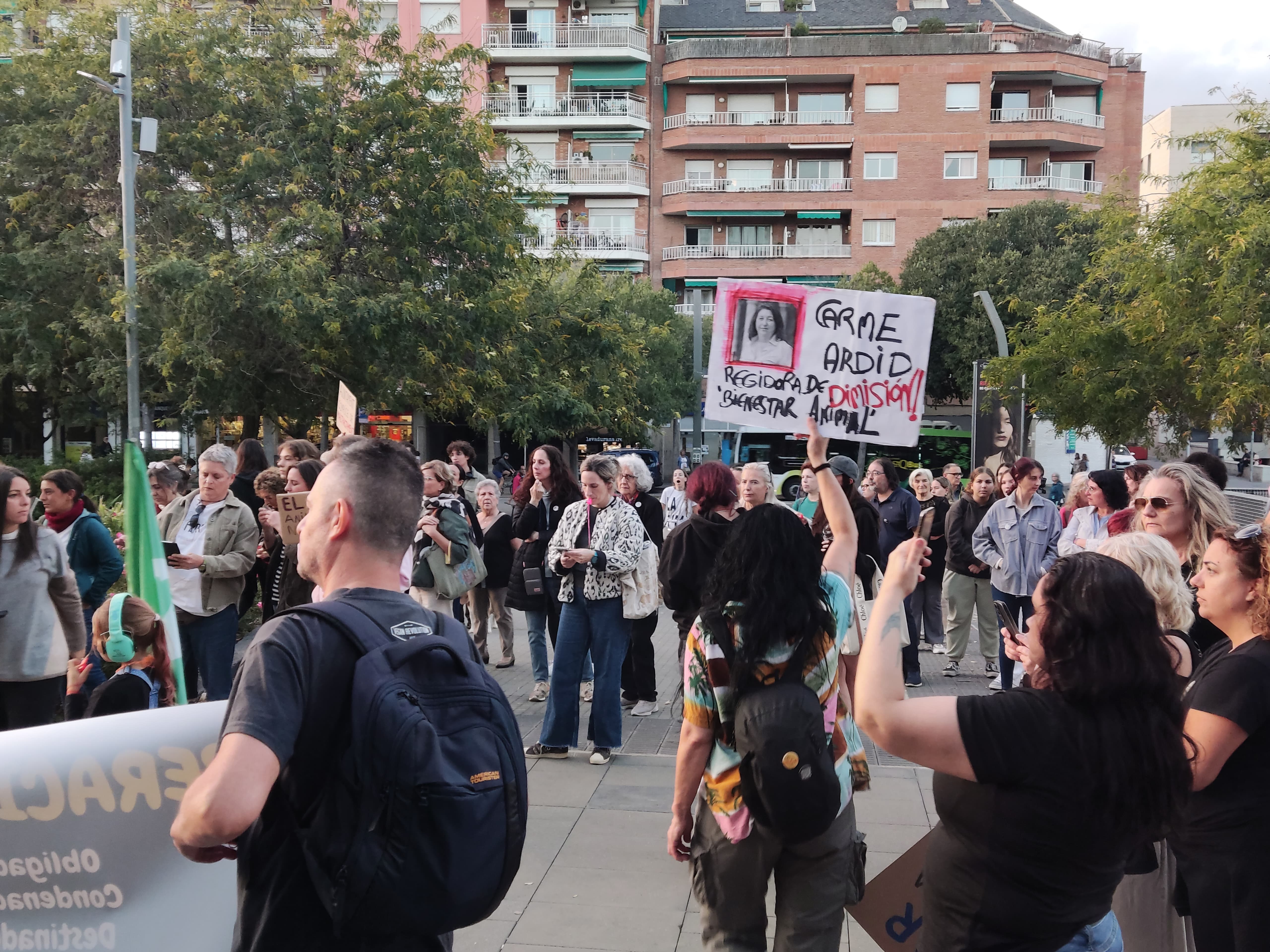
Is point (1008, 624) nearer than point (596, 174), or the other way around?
point (1008, 624)

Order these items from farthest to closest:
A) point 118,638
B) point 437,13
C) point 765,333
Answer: point 437,13 < point 765,333 < point 118,638

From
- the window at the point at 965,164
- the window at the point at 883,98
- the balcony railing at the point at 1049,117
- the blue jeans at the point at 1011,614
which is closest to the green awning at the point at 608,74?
the window at the point at 883,98

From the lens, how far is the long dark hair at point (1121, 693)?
211cm

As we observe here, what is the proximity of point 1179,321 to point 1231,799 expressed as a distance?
620 inches

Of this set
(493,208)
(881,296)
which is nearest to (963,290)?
(493,208)

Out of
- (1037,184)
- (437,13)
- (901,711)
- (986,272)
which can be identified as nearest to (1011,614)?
(901,711)

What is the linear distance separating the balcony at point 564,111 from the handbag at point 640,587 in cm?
4408

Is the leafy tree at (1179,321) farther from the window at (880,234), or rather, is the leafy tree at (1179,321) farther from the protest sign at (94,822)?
the window at (880,234)

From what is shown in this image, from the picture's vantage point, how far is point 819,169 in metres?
49.3

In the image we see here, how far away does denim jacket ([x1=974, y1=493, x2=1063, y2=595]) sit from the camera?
8023 millimetres

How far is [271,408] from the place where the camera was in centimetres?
2089

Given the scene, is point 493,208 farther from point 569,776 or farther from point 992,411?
point 569,776

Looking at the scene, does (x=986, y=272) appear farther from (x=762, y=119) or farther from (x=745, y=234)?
(x=762, y=119)

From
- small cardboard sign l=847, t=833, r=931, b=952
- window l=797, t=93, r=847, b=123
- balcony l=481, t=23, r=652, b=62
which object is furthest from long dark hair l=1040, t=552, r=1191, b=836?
window l=797, t=93, r=847, b=123
